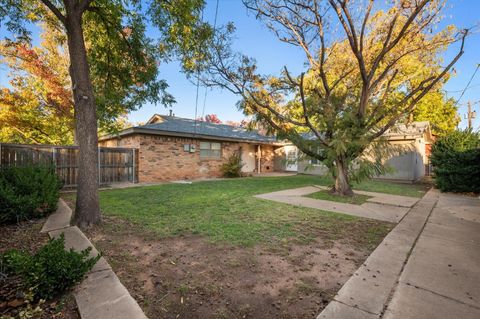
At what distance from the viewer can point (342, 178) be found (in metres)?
7.75

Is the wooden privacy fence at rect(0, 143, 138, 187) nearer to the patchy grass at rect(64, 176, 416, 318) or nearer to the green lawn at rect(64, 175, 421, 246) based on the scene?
the green lawn at rect(64, 175, 421, 246)

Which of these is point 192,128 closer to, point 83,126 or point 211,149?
point 211,149

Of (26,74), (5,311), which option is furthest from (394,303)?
(26,74)

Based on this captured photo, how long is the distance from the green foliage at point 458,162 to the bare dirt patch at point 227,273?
903 cm

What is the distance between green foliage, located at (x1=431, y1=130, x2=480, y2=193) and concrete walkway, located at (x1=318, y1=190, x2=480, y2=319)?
6.53 m

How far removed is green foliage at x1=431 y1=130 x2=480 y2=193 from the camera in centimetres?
891

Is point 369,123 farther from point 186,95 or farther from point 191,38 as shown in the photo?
point 186,95

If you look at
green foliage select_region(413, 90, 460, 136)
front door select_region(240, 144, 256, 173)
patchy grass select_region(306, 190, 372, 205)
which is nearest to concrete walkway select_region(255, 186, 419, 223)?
patchy grass select_region(306, 190, 372, 205)

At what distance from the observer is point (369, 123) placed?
23.6 feet

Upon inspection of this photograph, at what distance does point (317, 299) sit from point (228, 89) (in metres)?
7.37

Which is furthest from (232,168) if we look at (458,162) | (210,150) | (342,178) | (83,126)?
(458,162)

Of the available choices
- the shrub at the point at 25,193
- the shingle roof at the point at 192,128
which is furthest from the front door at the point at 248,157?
the shrub at the point at 25,193

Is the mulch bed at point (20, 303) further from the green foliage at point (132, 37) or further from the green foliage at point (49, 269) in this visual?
the green foliage at point (132, 37)

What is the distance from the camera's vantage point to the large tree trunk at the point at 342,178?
7.71m
